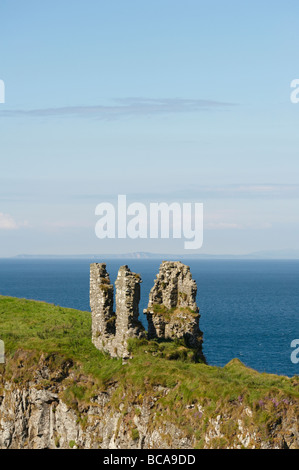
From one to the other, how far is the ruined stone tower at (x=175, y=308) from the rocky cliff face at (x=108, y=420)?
6.97 metres

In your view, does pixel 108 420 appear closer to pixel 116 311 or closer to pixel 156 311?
pixel 116 311

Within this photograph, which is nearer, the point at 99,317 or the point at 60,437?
the point at 60,437

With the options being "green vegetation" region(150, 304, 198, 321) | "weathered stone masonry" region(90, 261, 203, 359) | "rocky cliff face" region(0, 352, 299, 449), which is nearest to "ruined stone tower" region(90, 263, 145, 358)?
"weathered stone masonry" region(90, 261, 203, 359)

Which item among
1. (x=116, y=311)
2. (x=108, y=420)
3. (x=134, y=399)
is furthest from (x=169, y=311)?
(x=108, y=420)

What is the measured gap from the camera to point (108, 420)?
3653 centimetres

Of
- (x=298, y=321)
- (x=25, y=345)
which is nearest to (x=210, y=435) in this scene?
(x=25, y=345)

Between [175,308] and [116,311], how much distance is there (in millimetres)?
4841

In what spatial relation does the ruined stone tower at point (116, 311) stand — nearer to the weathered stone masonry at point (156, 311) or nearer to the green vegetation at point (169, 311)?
the weathered stone masonry at point (156, 311)

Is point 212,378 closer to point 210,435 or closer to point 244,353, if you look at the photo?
point 210,435

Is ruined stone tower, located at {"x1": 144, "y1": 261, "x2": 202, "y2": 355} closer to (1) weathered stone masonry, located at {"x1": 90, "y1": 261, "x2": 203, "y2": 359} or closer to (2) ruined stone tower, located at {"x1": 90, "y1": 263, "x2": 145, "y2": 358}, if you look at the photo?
(1) weathered stone masonry, located at {"x1": 90, "y1": 261, "x2": 203, "y2": 359}

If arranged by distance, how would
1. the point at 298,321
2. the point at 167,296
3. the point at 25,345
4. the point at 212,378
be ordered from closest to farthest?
the point at 212,378 → the point at 25,345 → the point at 167,296 → the point at 298,321

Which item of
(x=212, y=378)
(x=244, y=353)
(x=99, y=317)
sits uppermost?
(x=99, y=317)
